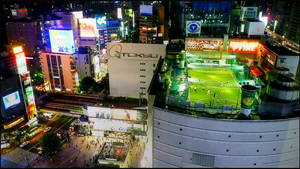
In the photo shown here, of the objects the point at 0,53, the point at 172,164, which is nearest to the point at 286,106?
the point at 172,164

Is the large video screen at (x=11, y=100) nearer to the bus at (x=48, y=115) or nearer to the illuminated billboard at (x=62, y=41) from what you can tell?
the bus at (x=48, y=115)

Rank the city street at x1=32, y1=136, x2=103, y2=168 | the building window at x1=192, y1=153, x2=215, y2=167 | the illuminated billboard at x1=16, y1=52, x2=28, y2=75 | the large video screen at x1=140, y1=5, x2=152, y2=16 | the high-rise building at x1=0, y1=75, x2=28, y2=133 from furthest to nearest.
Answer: the large video screen at x1=140, y1=5, x2=152, y2=16
the illuminated billboard at x1=16, y1=52, x2=28, y2=75
the high-rise building at x1=0, y1=75, x2=28, y2=133
the city street at x1=32, y1=136, x2=103, y2=168
the building window at x1=192, y1=153, x2=215, y2=167

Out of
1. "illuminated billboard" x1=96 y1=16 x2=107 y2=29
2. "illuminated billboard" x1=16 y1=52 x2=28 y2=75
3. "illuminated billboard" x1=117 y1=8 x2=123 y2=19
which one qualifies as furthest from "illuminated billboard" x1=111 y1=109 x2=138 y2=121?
"illuminated billboard" x1=117 y1=8 x2=123 y2=19

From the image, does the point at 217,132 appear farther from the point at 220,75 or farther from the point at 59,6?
the point at 59,6

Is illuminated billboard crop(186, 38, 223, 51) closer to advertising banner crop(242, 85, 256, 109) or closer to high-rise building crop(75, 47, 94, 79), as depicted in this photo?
advertising banner crop(242, 85, 256, 109)

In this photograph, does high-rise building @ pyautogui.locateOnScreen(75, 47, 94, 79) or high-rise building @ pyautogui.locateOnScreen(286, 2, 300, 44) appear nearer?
high-rise building @ pyautogui.locateOnScreen(75, 47, 94, 79)

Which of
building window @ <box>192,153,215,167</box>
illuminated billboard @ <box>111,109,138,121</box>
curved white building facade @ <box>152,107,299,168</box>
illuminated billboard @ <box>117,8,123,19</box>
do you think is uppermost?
illuminated billboard @ <box>117,8,123,19</box>

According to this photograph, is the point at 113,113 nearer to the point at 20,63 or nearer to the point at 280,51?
the point at 20,63
